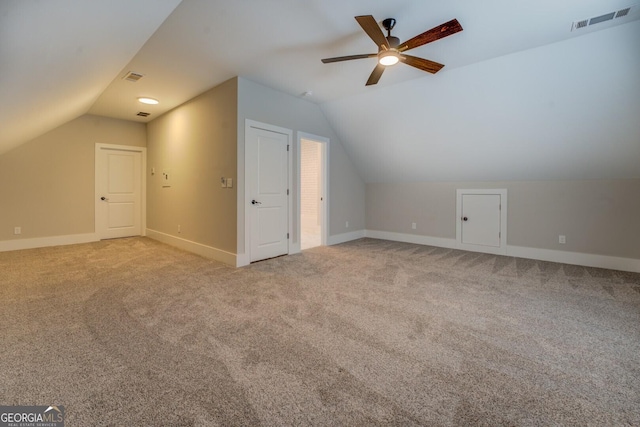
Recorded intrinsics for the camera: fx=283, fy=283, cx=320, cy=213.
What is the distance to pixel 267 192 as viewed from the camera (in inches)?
173

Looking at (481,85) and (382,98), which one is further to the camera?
(382,98)

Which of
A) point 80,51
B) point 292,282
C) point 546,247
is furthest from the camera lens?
point 546,247

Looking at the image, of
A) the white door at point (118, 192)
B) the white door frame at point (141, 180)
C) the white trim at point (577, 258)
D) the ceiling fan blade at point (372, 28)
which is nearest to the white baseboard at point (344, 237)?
the white trim at point (577, 258)

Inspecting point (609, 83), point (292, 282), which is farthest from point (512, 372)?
point (609, 83)

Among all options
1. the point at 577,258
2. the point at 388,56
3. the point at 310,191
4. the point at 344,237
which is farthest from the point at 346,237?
the point at 388,56

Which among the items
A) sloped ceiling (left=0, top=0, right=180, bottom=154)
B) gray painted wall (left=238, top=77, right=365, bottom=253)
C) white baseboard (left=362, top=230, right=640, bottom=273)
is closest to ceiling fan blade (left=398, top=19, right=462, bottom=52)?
sloped ceiling (left=0, top=0, right=180, bottom=154)

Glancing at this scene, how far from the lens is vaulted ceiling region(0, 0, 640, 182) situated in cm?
239

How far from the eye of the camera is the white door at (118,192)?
5.94 meters

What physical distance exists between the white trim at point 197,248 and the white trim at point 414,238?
3.50 metres

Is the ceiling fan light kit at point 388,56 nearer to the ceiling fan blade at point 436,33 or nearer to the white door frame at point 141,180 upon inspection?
the ceiling fan blade at point 436,33

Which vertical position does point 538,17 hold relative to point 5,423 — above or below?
above

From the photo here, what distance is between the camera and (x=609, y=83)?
3164 mm

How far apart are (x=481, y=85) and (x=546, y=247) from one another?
2.77 meters

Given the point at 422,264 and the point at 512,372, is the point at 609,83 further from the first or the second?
the point at 512,372
